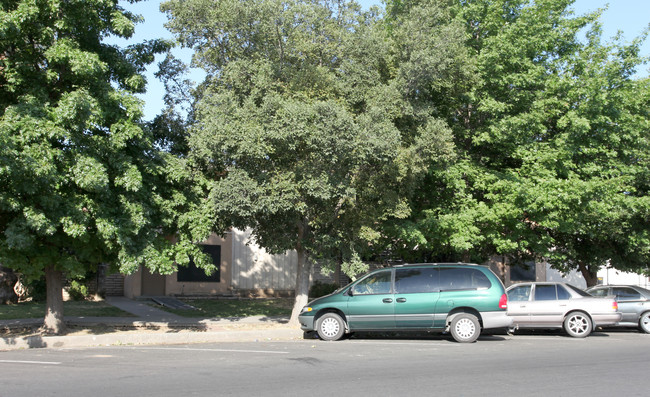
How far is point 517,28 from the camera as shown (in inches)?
650

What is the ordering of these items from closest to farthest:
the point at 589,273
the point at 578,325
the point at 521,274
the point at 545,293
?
the point at 578,325 < the point at 545,293 < the point at 589,273 < the point at 521,274

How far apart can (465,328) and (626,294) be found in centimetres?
658

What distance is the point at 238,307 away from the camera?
20.5m

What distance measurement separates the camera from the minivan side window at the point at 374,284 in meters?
12.8

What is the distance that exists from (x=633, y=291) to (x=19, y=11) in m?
17.1

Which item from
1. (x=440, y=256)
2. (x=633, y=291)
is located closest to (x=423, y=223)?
(x=633, y=291)

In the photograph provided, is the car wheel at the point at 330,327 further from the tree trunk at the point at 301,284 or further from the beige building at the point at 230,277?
the beige building at the point at 230,277

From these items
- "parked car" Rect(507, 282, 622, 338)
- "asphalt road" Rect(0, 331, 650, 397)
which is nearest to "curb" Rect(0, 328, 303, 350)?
"asphalt road" Rect(0, 331, 650, 397)

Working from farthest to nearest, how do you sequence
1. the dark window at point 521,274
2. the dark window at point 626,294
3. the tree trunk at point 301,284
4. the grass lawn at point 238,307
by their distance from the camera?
the dark window at point 521,274 < the grass lawn at point 238,307 < the dark window at point 626,294 < the tree trunk at point 301,284

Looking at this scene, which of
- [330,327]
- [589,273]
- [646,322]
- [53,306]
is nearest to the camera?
[330,327]

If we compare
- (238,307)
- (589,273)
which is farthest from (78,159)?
(589,273)

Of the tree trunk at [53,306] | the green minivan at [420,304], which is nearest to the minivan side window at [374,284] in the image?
the green minivan at [420,304]

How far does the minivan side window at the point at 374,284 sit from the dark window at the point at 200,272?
1177 cm

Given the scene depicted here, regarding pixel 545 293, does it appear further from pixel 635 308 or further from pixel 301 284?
pixel 301 284
